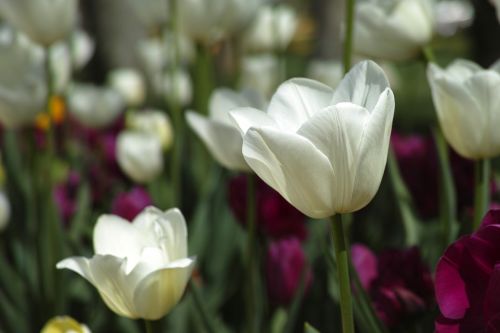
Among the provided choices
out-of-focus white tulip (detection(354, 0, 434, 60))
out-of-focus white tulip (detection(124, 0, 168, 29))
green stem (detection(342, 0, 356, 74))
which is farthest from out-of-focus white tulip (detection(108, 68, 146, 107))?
green stem (detection(342, 0, 356, 74))

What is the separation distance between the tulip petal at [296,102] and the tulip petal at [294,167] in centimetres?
10

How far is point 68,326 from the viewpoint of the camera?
896 millimetres

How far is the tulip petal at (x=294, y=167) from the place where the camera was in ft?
2.27

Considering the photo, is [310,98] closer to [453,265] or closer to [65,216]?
[453,265]

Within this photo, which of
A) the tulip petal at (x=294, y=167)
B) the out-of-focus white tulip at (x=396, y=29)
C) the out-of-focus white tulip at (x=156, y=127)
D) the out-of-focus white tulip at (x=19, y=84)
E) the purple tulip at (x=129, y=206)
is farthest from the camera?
the out-of-focus white tulip at (x=156, y=127)

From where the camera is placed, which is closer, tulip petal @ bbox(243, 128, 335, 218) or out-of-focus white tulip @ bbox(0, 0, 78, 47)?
tulip petal @ bbox(243, 128, 335, 218)

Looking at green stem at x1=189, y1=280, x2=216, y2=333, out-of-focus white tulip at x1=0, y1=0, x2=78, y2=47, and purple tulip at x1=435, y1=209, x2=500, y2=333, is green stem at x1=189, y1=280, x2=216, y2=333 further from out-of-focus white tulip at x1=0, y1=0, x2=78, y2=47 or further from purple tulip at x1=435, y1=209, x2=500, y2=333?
out-of-focus white tulip at x1=0, y1=0, x2=78, y2=47

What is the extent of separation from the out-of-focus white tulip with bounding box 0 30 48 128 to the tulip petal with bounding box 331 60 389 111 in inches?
36.2

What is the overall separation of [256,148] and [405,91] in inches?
317

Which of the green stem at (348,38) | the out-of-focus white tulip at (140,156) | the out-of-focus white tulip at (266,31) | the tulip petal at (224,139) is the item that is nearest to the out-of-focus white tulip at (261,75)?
the out-of-focus white tulip at (266,31)

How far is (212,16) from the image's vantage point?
187cm

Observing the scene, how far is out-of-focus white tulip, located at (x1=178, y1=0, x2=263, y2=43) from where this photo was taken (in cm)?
186

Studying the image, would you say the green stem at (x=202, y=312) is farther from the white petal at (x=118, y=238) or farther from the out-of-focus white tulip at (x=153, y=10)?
the out-of-focus white tulip at (x=153, y=10)

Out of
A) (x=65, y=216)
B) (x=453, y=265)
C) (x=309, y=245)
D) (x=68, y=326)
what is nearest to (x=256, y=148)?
(x=453, y=265)
